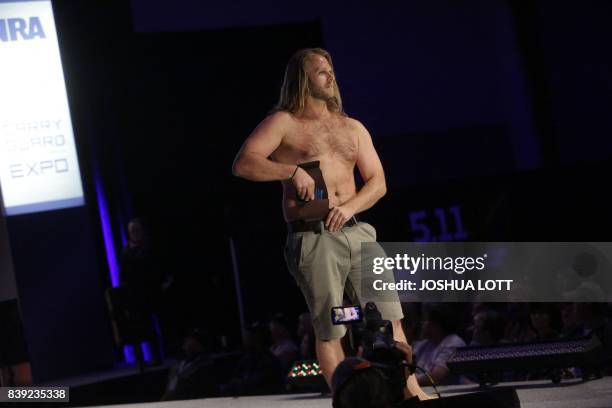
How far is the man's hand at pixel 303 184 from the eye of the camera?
12.9 feet

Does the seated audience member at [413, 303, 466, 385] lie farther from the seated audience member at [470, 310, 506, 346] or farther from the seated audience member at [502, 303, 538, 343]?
the seated audience member at [502, 303, 538, 343]

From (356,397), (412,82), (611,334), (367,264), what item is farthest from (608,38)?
(356,397)

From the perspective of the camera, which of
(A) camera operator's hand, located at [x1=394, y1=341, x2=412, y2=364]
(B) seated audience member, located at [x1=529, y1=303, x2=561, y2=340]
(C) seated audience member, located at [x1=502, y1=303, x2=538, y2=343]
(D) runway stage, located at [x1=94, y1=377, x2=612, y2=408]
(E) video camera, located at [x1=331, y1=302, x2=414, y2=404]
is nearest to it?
(E) video camera, located at [x1=331, y1=302, x2=414, y2=404]

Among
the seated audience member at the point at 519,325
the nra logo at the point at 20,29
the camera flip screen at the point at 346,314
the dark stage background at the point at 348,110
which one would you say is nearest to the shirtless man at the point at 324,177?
the camera flip screen at the point at 346,314

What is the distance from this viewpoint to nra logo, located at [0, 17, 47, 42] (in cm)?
A: 810

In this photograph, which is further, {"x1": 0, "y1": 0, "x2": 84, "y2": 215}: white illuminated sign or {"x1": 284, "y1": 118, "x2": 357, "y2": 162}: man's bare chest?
{"x1": 0, "y1": 0, "x2": 84, "y2": 215}: white illuminated sign

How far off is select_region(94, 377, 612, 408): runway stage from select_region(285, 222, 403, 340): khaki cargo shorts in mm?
626

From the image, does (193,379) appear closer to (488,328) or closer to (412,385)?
(488,328)

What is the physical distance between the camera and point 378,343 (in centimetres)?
347

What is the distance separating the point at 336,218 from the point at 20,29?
496 cm

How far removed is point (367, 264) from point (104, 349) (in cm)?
507

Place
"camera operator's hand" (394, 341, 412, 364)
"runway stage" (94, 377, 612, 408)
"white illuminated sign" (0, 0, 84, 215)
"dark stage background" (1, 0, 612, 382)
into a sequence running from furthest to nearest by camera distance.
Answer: "dark stage background" (1, 0, 612, 382)
"white illuminated sign" (0, 0, 84, 215)
"runway stage" (94, 377, 612, 408)
"camera operator's hand" (394, 341, 412, 364)

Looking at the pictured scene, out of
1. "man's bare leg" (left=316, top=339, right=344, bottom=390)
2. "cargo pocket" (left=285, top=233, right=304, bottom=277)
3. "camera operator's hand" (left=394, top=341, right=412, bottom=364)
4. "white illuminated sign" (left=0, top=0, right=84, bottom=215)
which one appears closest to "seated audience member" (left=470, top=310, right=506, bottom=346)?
"man's bare leg" (left=316, top=339, right=344, bottom=390)

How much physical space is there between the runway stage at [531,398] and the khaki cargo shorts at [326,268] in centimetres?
63
